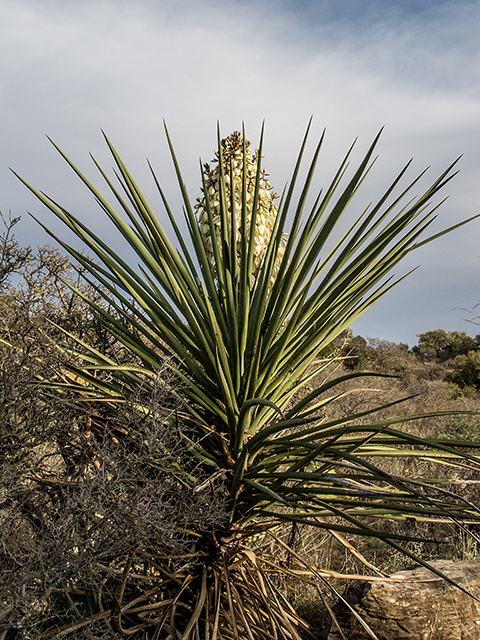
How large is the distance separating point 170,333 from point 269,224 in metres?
1.27

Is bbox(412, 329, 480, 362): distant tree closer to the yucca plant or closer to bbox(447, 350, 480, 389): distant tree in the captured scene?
bbox(447, 350, 480, 389): distant tree

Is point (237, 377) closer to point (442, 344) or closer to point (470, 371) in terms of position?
point (470, 371)

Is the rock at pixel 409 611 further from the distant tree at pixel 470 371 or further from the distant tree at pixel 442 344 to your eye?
the distant tree at pixel 442 344

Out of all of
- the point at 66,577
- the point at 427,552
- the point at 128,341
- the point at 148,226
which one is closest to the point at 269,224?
the point at 148,226

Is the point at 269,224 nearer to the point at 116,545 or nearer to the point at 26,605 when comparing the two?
the point at 116,545

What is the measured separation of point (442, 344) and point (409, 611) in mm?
24301

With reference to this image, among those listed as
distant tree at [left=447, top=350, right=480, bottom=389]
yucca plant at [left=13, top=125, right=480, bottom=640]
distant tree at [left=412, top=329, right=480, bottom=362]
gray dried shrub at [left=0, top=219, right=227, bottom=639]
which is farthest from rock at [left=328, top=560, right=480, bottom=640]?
distant tree at [left=412, top=329, right=480, bottom=362]

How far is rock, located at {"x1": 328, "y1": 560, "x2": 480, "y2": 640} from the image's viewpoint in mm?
2404

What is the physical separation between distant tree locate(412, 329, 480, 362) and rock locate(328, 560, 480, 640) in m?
22.1

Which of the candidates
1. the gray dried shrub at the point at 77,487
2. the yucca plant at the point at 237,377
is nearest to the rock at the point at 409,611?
the yucca plant at the point at 237,377

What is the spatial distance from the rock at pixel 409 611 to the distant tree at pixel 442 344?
22.1 meters

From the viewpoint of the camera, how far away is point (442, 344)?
24.6 meters

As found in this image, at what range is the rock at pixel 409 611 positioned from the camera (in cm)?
240

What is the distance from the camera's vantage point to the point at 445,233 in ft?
6.56
